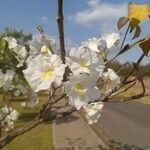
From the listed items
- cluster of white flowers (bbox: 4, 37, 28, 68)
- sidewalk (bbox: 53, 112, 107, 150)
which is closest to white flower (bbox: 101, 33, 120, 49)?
cluster of white flowers (bbox: 4, 37, 28, 68)

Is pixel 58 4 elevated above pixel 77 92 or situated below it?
above

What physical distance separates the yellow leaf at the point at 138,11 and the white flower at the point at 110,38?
34 cm

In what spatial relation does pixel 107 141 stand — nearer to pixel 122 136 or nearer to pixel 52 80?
pixel 122 136

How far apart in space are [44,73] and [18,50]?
4.63ft

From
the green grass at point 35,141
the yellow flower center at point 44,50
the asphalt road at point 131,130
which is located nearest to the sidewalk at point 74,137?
the green grass at point 35,141

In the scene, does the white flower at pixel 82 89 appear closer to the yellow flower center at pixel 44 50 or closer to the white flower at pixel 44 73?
the white flower at pixel 44 73

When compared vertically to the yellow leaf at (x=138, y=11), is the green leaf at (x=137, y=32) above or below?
below

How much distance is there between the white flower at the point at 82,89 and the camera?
5.61 ft

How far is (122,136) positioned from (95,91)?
56.7 ft

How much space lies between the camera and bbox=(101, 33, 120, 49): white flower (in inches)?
84.3

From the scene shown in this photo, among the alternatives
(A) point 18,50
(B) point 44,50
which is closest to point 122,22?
(B) point 44,50

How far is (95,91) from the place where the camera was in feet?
5.68

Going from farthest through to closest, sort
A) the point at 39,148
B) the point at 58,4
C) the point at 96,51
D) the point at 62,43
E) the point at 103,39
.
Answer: the point at 39,148 → the point at 103,39 → the point at 96,51 → the point at 62,43 → the point at 58,4

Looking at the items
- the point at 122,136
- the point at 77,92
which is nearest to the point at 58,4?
the point at 77,92
